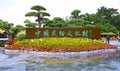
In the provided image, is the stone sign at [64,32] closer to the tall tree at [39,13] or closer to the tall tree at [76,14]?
the tall tree at [39,13]

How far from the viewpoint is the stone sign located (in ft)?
76.1

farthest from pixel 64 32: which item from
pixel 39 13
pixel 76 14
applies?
pixel 76 14

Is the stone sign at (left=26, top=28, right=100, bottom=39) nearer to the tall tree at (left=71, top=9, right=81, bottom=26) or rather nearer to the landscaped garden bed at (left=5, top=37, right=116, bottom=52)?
the landscaped garden bed at (left=5, top=37, right=116, bottom=52)

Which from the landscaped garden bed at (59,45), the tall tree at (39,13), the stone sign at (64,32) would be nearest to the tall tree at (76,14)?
the tall tree at (39,13)

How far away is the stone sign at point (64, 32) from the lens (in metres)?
23.2

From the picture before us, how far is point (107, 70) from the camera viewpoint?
36.7ft

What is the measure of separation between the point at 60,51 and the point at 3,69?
7034 millimetres

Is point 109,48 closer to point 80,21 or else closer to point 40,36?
point 40,36

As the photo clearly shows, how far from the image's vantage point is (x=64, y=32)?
2353 cm

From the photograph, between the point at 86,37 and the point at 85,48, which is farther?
the point at 86,37

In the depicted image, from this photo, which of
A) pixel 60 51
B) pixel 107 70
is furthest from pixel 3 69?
pixel 60 51

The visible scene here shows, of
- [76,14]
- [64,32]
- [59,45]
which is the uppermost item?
[76,14]

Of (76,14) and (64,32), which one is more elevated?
(76,14)

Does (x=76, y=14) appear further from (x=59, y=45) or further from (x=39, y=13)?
(x=59, y=45)
